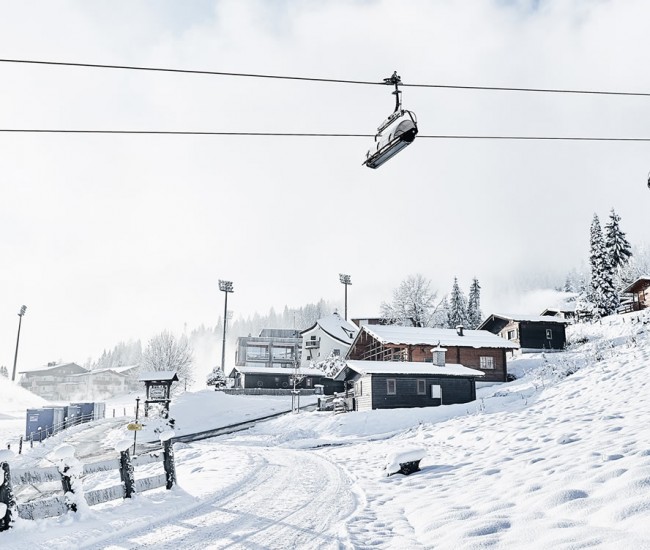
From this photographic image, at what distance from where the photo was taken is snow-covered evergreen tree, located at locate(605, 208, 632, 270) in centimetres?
6500

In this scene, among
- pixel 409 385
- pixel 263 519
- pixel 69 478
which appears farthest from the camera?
pixel 409 385

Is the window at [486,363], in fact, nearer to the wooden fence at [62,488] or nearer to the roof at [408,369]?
the roof at [408,369]

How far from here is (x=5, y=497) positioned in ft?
25.3

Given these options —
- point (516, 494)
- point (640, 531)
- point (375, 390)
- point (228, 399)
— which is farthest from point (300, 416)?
point (640, 531)

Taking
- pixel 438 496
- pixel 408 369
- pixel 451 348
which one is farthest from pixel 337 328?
pixel 438 496

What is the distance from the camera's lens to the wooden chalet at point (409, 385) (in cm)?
3631

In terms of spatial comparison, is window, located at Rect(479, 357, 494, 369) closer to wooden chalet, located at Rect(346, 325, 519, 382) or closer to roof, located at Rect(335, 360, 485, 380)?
wooden chalet, located at Rect(346, 325, 519, 382)

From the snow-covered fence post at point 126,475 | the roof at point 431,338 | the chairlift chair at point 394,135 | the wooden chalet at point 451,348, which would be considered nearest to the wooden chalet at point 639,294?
the roof at point 431,338

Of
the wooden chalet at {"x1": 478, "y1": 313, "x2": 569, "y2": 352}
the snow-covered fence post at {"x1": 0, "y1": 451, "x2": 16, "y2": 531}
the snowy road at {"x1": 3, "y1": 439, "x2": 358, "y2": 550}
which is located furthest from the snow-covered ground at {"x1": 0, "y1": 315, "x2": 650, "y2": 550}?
the wooden chalet at {"x1": 478, "y1": 313, "x2": 569, "y2": 352}

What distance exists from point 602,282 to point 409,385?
37.8 m

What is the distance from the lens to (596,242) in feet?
208

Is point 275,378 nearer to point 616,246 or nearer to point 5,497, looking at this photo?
point 616,246

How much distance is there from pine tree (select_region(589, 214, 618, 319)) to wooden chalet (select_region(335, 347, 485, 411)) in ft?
103

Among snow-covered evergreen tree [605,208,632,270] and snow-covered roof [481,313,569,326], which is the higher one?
snow-covered evergreen tree [605,208,632,270]
